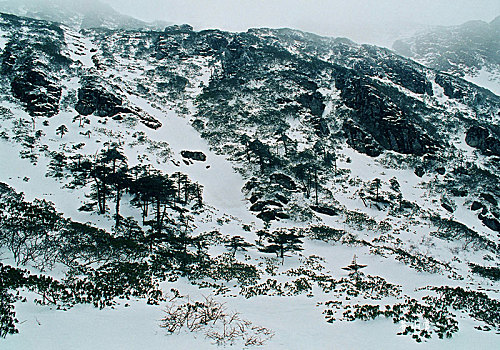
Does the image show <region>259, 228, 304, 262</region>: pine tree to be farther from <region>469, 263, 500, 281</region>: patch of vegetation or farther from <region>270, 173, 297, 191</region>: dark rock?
<region>469, 263, 500, 281</region>: patch of vegetation

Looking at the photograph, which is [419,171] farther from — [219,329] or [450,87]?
[450,87]

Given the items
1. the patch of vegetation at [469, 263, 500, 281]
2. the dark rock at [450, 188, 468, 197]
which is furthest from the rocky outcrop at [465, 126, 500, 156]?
the patch of vegetation at [469, 263, 500, 281]

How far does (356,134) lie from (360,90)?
19.0 meters

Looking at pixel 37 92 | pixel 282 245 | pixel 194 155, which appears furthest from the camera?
pixel 194 155

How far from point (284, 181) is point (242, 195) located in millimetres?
9536

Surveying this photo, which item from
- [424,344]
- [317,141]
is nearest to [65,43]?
[317,141]

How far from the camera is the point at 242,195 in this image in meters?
50.9

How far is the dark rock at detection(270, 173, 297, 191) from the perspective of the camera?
174 feet

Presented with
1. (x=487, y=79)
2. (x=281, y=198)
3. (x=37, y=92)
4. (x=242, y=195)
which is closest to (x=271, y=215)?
(x=281, y=198)

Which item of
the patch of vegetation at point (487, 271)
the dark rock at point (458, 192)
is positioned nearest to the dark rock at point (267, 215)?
the patch of vegetation at point (487, 271)

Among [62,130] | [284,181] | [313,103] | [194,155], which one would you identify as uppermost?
[313,103]

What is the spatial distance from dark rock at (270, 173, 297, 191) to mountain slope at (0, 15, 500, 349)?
0.50 meters

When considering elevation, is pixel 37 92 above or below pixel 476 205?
above

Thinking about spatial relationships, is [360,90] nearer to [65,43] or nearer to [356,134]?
[356,134]
